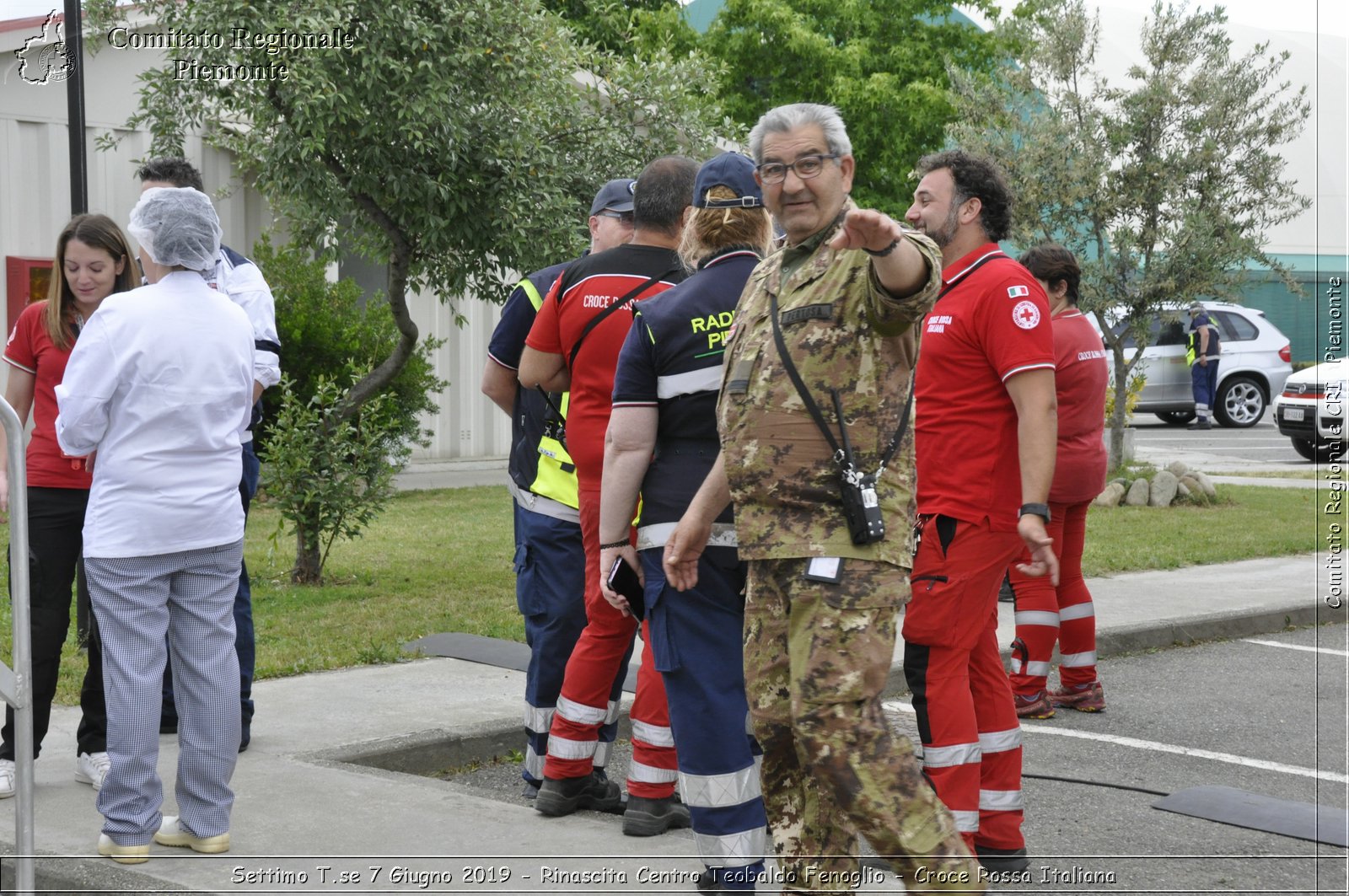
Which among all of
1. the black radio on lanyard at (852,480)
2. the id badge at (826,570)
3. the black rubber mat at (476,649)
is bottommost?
the black rubber mat at (476,649)

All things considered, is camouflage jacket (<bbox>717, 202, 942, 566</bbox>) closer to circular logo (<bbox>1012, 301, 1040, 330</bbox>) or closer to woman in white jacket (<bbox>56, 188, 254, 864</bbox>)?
circular logo (<bbox>1012, 301, 1040, 330</bbox>)

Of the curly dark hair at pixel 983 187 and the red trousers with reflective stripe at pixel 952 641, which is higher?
the curly dark hair at pixel 983 187

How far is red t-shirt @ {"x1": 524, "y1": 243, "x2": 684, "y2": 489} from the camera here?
4668mm

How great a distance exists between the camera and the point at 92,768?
4.96 metres

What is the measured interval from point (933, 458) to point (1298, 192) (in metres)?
14.1

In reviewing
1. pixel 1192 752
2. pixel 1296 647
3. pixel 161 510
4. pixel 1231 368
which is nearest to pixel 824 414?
pixel 161 510

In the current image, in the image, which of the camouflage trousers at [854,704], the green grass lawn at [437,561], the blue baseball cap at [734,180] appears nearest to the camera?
the camouflage trousers at [854,704]

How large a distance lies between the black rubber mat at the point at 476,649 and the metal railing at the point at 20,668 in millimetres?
3376

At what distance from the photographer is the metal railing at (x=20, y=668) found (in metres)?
3.81

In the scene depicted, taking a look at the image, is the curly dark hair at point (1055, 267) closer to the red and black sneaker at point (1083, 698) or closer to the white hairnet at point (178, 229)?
the red and black sneaker at point (1083, 698)

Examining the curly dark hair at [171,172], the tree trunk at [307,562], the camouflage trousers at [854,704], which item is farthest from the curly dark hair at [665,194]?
the tree trunk at [307,562]

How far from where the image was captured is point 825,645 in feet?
10.7

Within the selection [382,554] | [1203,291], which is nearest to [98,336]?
[382,554]

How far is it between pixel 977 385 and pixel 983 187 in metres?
0.66
